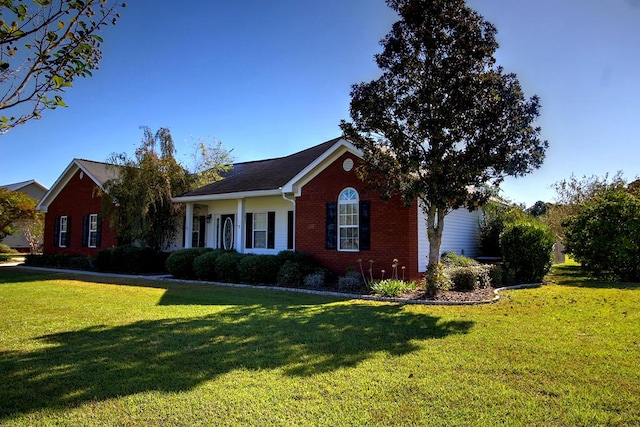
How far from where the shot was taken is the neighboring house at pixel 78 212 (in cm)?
2262

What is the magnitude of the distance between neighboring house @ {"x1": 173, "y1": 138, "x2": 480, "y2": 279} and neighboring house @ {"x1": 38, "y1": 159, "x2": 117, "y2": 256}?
5803 millimetres

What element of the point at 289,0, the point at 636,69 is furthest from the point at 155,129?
the point at 636,69

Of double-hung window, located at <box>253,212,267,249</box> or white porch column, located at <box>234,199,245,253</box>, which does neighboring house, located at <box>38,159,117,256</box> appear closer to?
white porch column, located at <box>234,199,245,253</box>

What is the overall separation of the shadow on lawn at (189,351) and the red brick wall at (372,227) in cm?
462

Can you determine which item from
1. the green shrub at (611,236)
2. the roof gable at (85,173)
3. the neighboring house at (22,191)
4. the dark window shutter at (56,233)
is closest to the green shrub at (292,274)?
the green shrub at (611,236)

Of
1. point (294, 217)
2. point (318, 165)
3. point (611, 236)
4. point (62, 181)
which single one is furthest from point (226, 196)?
point (611, 236)

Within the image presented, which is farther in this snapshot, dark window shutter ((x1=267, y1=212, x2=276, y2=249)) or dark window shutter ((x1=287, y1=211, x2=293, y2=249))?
dark window shutter ((x1=267, y1=212, x2=276, y2=249))

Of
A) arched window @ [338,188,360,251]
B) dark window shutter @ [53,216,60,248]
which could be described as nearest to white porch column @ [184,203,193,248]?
arched window @ [338,188,360,251]

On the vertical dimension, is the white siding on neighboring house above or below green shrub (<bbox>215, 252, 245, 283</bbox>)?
above

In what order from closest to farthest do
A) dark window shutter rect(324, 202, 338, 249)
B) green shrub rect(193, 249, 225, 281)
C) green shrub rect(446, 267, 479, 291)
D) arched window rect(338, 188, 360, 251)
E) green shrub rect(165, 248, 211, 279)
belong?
green shrub rect(446, 267, 479, 291), arched window rect(338, 188, 360, 251), dark window shutter rect(324, 202, 338, 249), green shrub rect(193, 249, 225, 281), green shrub rect(165, 248, 211, 279)

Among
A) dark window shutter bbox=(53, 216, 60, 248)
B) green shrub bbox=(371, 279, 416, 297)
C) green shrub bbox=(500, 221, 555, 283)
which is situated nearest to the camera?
green shrub bbox=(371, 279, 416, 297)

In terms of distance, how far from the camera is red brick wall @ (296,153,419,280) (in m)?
13.2

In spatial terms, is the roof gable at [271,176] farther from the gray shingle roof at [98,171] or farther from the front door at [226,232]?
the gray shingle roof at [98,171]

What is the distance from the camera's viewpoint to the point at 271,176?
18.5 meters
